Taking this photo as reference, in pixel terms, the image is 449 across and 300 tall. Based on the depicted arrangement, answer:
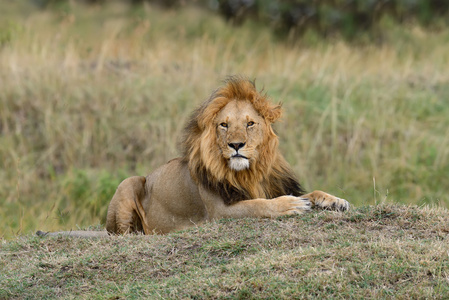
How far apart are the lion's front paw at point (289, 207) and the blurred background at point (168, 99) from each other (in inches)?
104

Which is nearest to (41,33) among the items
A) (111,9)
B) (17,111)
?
(111,9)

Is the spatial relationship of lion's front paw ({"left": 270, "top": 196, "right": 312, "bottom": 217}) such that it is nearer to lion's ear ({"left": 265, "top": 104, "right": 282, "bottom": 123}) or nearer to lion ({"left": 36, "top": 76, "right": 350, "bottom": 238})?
lion ({"left": 36, "top": 76, "right": 350, "bottom": 238})

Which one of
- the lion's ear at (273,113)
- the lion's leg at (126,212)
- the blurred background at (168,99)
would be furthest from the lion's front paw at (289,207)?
the blurred background at (168,99)

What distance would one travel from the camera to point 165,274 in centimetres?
409

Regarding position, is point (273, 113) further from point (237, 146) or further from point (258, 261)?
point (258, 261)

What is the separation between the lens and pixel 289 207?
15.4 feet

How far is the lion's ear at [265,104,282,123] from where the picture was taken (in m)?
4.98

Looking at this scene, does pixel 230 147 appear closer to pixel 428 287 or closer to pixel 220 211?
pixel 220 211

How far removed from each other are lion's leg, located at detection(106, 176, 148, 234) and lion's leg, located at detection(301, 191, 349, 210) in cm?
152

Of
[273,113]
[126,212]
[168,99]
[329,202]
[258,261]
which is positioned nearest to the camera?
[258,261]

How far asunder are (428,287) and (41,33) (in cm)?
1026

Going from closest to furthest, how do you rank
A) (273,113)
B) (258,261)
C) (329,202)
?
1. (258,261)
2. (329,202)
3. (273,113)

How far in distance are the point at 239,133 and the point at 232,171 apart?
289mm

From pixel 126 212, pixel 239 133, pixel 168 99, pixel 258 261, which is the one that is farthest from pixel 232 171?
pixel 168 99
